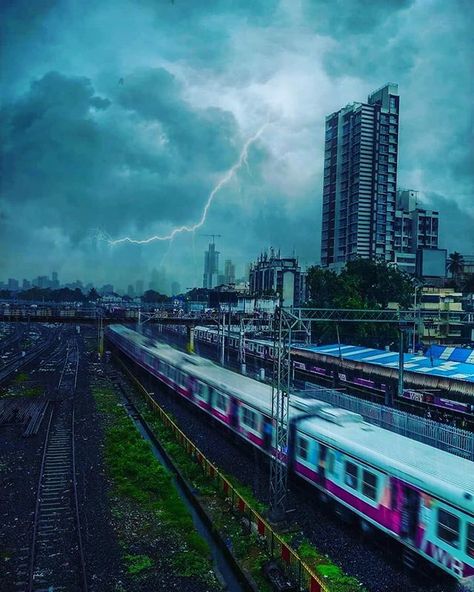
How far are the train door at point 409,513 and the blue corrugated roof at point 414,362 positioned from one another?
14985 mm

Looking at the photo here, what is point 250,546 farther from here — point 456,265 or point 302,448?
point 456,265

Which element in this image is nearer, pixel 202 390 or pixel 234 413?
pixel 234 413

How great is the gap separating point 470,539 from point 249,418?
9.92 metres

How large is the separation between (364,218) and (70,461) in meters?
70.9

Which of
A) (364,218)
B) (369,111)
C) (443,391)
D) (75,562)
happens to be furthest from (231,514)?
(369,111)

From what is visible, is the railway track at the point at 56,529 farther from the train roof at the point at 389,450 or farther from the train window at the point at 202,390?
the train roof at the point at 389,450

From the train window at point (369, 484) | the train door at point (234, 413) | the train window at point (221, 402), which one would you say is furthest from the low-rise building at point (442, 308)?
the train window at point (369, 484)

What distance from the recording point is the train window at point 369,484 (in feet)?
39.6

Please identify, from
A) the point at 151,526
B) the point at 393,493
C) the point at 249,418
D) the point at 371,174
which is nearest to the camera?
the point at 393,493

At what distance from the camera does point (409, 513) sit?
11.0 meters

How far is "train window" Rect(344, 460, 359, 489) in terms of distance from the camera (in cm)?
1269

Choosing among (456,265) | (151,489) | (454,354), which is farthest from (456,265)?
(151,489)

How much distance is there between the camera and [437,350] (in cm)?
3484

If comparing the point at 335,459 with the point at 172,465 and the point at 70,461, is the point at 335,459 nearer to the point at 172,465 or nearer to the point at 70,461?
the point at 172,465
